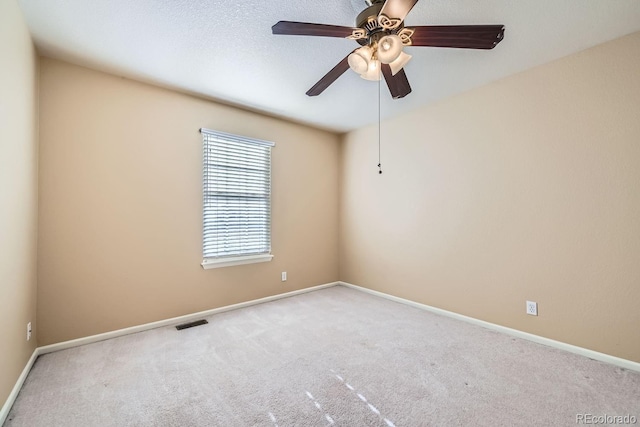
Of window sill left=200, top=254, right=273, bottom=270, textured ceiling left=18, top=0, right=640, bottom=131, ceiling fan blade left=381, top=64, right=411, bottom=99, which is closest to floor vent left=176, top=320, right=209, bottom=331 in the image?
window sill left=200, top=254, right=273, bottom=270

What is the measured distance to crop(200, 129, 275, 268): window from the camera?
3.29m

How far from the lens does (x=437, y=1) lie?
69.9 inches

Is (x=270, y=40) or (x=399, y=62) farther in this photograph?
(x=270, y=40)

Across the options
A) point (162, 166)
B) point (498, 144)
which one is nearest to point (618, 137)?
point (498, 144)

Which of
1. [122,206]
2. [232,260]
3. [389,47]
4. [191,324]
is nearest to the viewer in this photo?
[389,47]

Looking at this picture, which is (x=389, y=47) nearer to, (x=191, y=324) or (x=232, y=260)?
(x=232, y=260)

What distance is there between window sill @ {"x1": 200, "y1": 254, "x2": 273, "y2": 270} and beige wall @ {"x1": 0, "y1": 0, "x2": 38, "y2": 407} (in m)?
1.41

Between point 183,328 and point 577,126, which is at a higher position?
point 577,126

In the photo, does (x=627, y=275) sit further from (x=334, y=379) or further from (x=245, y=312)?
(x=245, y=312)

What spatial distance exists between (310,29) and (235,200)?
2.32 metres

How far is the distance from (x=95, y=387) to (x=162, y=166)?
1974mm

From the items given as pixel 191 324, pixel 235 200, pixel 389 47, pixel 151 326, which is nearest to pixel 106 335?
pixel 151 326

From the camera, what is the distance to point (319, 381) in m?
1.96

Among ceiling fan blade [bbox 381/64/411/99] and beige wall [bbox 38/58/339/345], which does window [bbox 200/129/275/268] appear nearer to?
beige wall [bbox 38/58/339/345]
